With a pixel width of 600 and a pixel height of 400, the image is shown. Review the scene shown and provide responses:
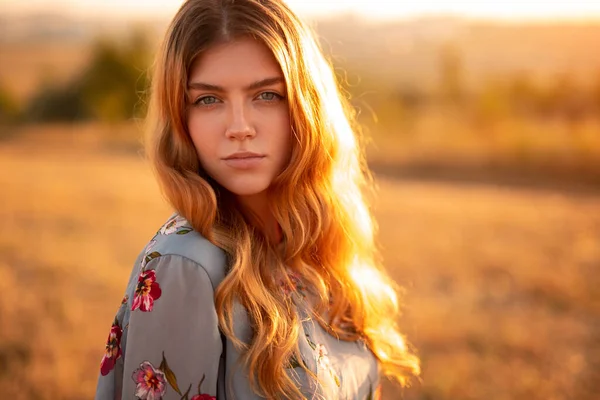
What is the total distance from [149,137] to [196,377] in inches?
28.0

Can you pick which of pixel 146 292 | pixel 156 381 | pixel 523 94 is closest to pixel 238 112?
pixel 146 292

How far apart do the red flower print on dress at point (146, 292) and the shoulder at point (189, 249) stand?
0.16 feet

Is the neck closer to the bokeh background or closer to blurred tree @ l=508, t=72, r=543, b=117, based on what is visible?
the bokeh background

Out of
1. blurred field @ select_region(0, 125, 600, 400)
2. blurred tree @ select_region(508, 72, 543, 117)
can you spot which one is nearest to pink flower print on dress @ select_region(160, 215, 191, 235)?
blurred field @ select_region(0, 125, 600, 400)

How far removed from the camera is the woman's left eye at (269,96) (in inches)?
65.0

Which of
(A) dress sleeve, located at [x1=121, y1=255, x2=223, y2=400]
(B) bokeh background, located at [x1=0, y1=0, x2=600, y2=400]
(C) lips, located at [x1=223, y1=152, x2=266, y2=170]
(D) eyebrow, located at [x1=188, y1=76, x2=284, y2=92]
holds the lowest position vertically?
(B) bokeh background, located at [x1=0, y1=0, x2=600, y2=400]

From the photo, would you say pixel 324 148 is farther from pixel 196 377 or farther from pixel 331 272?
pixel 196 377

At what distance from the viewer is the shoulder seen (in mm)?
1442

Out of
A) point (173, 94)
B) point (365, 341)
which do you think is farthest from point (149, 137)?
point (365, 341)

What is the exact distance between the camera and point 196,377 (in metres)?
1.42

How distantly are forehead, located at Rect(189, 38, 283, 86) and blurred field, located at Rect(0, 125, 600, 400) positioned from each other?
2.70 metres

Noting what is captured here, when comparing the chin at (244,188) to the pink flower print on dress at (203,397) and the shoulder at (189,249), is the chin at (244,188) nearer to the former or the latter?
the shoulder at (189,249)

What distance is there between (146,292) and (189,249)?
0.45ft

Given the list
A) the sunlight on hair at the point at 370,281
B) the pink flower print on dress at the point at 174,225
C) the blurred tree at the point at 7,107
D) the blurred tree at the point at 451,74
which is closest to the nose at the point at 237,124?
the pink flower print on dress at the point at 174,225
